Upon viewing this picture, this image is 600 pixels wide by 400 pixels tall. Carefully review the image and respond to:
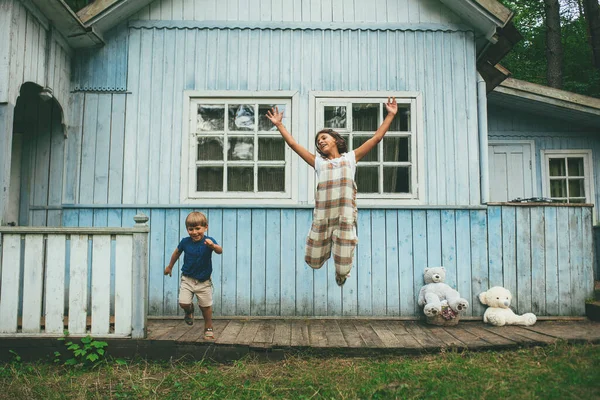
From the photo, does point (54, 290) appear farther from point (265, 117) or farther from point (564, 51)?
point (564, 51)

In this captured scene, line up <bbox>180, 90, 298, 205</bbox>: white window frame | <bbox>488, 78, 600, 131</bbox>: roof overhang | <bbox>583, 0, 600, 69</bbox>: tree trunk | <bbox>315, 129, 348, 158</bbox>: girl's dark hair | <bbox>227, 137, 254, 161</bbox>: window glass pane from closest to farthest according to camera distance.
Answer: <bbox>315, 129, 348, 158</bbox>: girl's dark hair → <bbox>180, 90, 298, 205</bbox>: white window frame → <bbox>227, 137, 254, 161</bbox>: window glass pane → <bbox>488, 78, 600, 131</bbox>: roof overhang → <bbox>583, 0, 600, 69</bbox>: tree trunk

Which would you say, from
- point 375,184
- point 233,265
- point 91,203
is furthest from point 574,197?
point 91,203

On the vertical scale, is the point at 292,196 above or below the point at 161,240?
above

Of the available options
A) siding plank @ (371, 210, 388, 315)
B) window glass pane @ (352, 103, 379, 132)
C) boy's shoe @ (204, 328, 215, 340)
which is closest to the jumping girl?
boy's shoe @ (204, 328, 215, 340)

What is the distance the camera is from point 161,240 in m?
5.61

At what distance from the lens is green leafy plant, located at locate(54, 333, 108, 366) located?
414cm

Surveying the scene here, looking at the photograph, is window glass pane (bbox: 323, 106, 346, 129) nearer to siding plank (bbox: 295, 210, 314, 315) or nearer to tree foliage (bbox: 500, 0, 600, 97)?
siding plank (bbox: 295, 210, 314, 315)

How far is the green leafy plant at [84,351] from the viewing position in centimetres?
414

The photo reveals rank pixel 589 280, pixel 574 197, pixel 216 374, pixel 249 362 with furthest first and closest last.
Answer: pixel 574 197
pixel 589 280
pixel 249 362
pixel 216 374

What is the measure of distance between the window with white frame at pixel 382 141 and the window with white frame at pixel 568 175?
11.8 feet

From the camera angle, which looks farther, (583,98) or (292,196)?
(583,98)

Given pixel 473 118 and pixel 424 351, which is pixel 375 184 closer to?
pixel 473 118

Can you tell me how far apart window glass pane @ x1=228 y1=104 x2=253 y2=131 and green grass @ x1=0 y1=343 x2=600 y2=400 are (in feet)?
9.63

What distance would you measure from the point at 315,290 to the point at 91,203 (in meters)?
3.03
